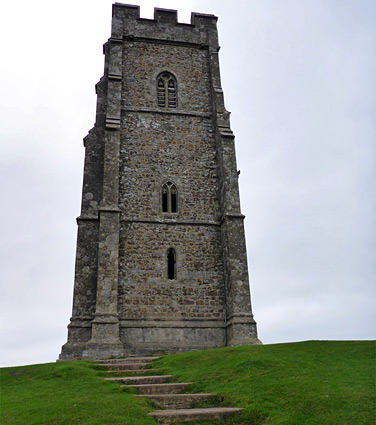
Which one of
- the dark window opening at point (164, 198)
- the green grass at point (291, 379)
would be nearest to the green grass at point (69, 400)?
the green grass at point (291, 379)

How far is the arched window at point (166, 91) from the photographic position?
21.4m

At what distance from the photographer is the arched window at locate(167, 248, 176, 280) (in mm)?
17875

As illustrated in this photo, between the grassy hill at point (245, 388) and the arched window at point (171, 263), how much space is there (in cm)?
568

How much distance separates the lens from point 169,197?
755 inches

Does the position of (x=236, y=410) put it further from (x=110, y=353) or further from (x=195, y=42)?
(x=195, y=42)

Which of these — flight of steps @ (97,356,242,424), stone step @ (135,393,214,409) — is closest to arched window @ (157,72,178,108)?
flight of steps @ (97,356,242,424)

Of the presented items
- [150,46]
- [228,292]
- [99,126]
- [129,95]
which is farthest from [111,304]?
[150,46]

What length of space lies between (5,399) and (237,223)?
A: 38.2 ft

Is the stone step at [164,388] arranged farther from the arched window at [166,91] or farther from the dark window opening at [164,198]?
the arched window at [166,91]

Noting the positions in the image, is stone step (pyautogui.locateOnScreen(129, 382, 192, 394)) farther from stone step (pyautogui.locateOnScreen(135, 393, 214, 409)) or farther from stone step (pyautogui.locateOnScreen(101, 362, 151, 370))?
stone step (pyautogui.locateOnScreen(101, 362, 151, 370))

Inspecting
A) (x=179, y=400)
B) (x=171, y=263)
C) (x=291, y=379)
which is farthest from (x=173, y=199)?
(x=179, y=400)

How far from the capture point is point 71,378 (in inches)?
417

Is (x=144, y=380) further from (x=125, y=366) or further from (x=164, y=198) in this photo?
(x=164, y=198)

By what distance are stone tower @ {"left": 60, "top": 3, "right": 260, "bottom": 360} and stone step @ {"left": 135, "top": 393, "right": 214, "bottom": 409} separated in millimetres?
7228
